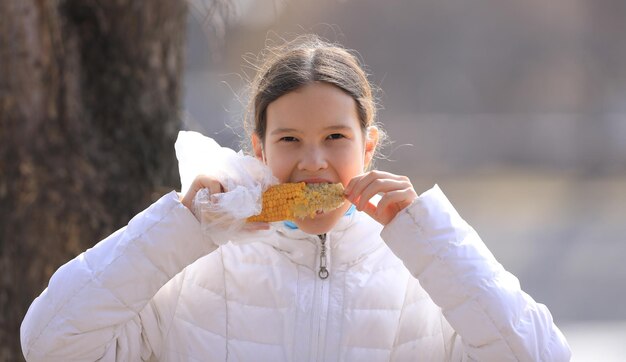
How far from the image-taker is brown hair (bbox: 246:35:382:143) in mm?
2102

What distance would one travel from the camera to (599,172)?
13.1 m

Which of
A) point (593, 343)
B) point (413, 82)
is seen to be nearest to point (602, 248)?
point (593, 343)

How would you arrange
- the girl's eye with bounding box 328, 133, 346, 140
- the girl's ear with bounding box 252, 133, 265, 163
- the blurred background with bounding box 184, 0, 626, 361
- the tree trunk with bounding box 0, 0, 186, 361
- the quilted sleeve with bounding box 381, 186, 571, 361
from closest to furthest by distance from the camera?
the quilted sleeve with bounding box 381, 186, 571, 361, the girl's eye with bounding box 328, 133, 346, 140, the girl's ear with bounding box 252, 133, 265, 163, the tree trunk with bounding box 0, 0, 186, 361, the blurred background with bounding box 184, 0, 626, 361

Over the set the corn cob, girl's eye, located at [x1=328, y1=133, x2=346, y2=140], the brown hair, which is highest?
the brown hair

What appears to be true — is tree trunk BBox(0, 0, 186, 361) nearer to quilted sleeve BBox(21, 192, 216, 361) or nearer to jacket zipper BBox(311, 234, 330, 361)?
quilted sleeve BBox(21, 192, 216, 361)

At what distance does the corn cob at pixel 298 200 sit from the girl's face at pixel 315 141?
52mm

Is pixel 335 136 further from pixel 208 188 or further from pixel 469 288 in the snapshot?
pixel 469 288

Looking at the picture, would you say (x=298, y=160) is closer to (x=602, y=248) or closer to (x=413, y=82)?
(x=602, y=248)

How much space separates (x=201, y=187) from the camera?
2004mm

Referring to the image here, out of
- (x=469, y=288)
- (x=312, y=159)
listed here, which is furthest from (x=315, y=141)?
(x=469, y=288)

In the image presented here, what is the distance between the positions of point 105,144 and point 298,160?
1.27 meters

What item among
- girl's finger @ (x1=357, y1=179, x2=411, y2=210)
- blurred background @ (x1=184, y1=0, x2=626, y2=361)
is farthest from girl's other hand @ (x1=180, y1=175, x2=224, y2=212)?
blurred background @ (x1=184, y1=0, x2=626, y2=361)

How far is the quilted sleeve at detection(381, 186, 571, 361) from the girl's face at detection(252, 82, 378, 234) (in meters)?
0.19

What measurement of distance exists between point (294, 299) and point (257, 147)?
424 millimetres
